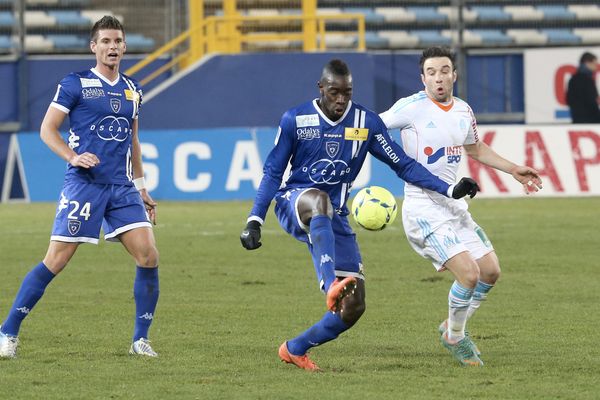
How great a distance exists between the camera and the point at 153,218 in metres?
8.04

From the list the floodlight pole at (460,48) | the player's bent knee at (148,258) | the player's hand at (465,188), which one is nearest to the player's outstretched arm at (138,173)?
the player's bent knee at (148,258)

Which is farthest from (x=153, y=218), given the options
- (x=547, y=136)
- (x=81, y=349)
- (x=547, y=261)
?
(x=547, y=136)

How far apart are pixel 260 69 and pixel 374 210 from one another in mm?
16152

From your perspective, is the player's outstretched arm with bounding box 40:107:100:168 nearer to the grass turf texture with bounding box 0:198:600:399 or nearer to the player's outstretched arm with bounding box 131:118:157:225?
the player's outstretched arm with bounding box 131:118:157:225

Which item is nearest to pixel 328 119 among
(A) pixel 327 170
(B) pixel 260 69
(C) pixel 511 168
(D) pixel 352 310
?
(A) pixel 327 170

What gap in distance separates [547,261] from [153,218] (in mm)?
6275

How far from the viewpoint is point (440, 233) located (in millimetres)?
7727

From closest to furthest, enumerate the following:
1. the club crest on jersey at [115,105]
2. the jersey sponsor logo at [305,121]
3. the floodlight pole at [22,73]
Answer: the jersey sponsor logo at [305,121], the club crest on jersey at [115,105], the floodlight pole at [22,73]

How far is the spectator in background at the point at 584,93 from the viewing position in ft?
77.1

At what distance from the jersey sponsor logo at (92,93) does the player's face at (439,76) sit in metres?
1.89

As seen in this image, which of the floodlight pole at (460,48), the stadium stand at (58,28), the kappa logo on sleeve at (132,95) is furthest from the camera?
the stadium stand at (58,28)

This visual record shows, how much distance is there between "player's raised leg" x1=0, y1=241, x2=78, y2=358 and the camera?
7.63m

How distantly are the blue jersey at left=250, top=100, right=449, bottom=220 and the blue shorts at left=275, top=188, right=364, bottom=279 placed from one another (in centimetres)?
7

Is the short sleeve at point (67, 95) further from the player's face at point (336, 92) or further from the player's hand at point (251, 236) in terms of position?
the player's face at point (336, 92)
